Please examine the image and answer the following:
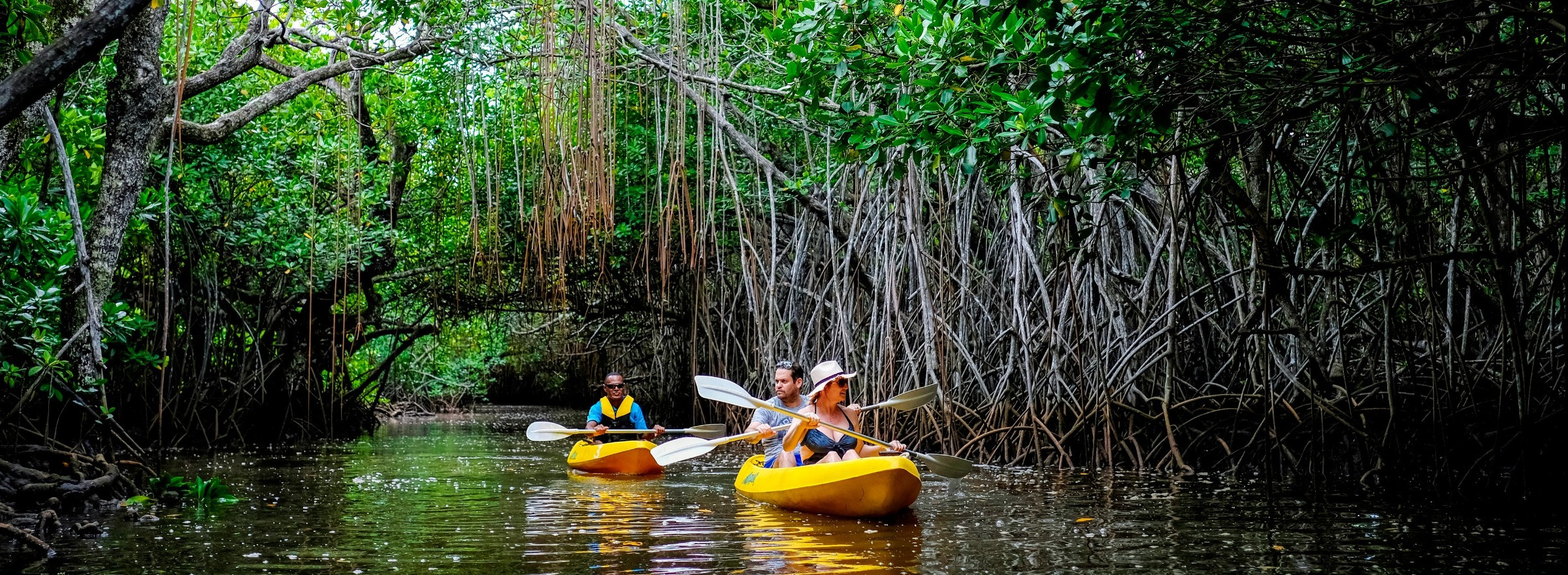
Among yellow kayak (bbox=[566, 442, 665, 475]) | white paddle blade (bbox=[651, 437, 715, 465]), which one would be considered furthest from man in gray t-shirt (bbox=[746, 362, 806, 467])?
yellow kayak (bbox=[566, 442, 665, 475])

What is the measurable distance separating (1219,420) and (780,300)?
4910 mm

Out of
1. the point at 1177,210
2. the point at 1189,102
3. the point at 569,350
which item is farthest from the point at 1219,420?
the point at 569,350

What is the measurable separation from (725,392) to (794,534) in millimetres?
1357

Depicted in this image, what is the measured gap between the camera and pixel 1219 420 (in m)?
7.10

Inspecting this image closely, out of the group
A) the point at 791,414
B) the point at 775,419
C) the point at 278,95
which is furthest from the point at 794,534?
the point at 278,95

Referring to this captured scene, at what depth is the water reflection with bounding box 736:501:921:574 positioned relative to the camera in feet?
12.9

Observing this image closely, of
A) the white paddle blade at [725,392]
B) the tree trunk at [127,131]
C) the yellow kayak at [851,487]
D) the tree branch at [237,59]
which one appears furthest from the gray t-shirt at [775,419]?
the tree branch at [237,59]

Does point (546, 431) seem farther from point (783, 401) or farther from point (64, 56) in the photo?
point (64, 56)

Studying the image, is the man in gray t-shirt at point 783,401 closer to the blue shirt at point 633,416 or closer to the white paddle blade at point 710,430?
the white paddle blade at point 710,430

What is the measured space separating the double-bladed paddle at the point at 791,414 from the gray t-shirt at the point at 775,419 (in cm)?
27

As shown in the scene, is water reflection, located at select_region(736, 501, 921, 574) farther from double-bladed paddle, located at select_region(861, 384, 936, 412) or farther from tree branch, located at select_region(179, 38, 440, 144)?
tree branch, located at select_region(179, 38, 440, 144)

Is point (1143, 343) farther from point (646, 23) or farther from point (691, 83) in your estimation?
point (646, 23)

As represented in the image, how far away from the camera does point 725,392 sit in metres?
6.05

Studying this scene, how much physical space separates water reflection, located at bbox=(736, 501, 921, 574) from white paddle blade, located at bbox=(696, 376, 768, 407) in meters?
0.55
